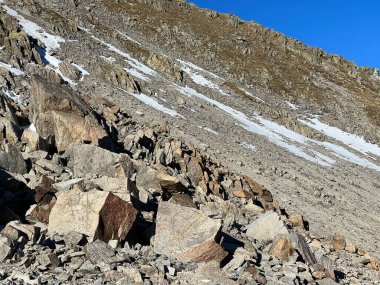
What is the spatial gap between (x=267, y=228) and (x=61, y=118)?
1055 centimetres

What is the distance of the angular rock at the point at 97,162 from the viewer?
16.7 meters

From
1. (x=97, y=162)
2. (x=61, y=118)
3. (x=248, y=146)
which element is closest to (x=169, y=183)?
(x=97, y=162)

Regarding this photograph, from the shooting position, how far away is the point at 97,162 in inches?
663

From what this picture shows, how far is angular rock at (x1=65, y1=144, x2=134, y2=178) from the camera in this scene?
16656 mm

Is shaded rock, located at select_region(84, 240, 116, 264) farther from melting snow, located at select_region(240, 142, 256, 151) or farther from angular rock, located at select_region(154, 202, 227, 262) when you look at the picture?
melting snow, located at select_region(240, 142, 256, 151)

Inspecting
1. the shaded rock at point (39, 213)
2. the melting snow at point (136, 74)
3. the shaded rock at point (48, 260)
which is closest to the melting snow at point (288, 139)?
the melting snow at point (136, 74)

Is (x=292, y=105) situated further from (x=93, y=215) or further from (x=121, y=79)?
(x=93, y=215)

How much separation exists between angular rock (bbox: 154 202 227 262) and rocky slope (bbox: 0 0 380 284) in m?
0.04

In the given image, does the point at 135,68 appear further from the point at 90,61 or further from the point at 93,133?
the point at 93,133

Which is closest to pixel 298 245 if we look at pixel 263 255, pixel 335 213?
pixel 263 255

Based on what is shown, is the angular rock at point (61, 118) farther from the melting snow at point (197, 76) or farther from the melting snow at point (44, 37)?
the melting snow at point (197, 76)

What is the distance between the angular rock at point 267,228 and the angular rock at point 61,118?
8391 mm

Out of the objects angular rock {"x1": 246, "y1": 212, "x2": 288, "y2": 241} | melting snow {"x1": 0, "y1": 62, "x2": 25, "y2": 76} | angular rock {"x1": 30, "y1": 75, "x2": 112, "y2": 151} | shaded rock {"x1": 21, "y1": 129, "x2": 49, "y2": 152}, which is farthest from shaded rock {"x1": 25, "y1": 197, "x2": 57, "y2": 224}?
melting snow {"x1": 0, "y1": 62, "x2": 25, "y2": 76}

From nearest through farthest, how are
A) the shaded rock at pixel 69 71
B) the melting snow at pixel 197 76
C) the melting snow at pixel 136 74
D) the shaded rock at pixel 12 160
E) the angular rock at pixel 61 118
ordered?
1. the shaded rock at pixel 12 160
2. the angular rock at pixel 61 118
3. the shaded rock at pixel 69 71
4. the melting snow at pixel 136 74
5. the melting snow at pixel 197 76
